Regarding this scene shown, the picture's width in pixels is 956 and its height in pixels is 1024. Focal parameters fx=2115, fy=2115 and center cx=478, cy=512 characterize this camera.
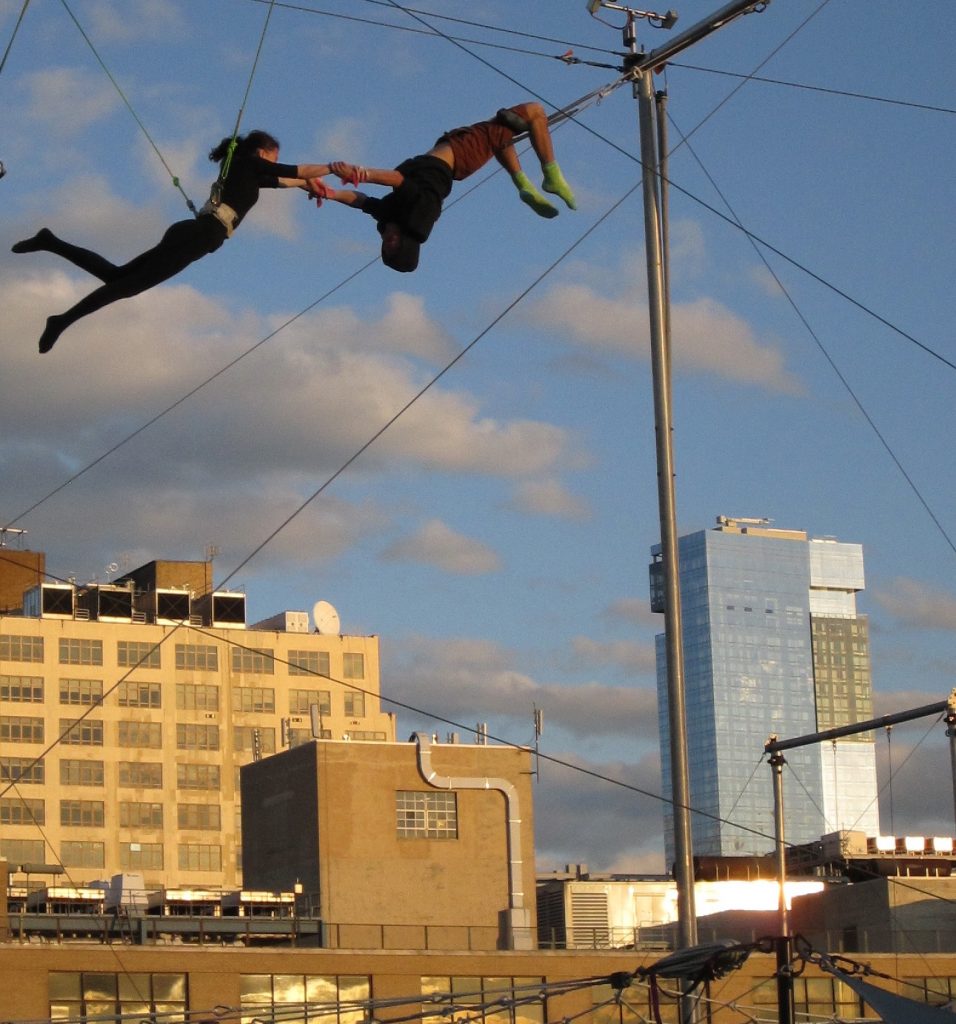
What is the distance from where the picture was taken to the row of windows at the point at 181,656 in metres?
102

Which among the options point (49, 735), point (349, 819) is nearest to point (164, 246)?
point (349, 819)

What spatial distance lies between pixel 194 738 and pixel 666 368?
84357 mm

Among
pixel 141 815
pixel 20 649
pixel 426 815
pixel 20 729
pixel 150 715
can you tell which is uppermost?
pixel 20 649

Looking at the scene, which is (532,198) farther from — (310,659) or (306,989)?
(310,659)

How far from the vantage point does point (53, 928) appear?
2115 inches

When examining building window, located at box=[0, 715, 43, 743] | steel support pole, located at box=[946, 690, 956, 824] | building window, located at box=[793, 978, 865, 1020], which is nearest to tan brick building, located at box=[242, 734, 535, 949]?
building window, located at box=[793, 978, 865, 1020]

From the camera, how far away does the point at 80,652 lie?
338ft

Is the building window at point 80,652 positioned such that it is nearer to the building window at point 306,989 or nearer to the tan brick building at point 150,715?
the tan brick building at point 150,715

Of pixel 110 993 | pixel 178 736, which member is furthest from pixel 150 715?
pixel 110 993

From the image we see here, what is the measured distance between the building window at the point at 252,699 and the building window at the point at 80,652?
6950 millimetres

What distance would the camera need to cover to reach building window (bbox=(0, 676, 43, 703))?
3989 inches

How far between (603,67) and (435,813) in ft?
146

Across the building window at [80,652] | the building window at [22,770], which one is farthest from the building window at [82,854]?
the building window at [80,652]

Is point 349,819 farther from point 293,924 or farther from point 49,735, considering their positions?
point 49,735
